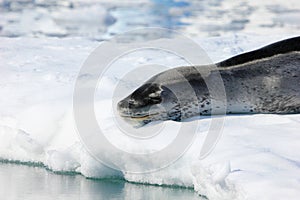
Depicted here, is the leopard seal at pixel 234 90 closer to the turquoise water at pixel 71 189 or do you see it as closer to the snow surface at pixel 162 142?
the snow surface at pixel 162 142

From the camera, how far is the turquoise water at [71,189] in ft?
15.7

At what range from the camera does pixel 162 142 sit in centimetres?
505

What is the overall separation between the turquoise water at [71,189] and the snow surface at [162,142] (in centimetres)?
8

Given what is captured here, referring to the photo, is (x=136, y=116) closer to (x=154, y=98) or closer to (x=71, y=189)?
(x=154, y=98)

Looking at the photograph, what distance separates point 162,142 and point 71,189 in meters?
0.78

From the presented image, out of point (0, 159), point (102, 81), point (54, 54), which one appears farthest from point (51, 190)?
point (54, 54)

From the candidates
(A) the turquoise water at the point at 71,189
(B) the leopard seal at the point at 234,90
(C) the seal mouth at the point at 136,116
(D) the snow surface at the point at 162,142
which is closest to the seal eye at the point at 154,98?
(B) the leopard seal at the point at 234,90

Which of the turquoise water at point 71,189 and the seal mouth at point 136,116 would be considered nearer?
the turquoise water at point 71,189

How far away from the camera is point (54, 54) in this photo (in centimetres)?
1070

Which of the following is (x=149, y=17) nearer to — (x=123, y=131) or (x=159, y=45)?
(x=159, y=45)

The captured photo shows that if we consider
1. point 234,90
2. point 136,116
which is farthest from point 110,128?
point 234,90

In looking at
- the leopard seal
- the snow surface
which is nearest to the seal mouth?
the leopard seal

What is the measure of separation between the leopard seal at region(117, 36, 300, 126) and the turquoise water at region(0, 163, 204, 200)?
0.75 m

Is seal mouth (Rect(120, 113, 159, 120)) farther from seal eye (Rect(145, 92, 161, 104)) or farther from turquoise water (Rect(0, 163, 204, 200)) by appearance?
turquoise water (Rect(0, 163, 204, 200))
